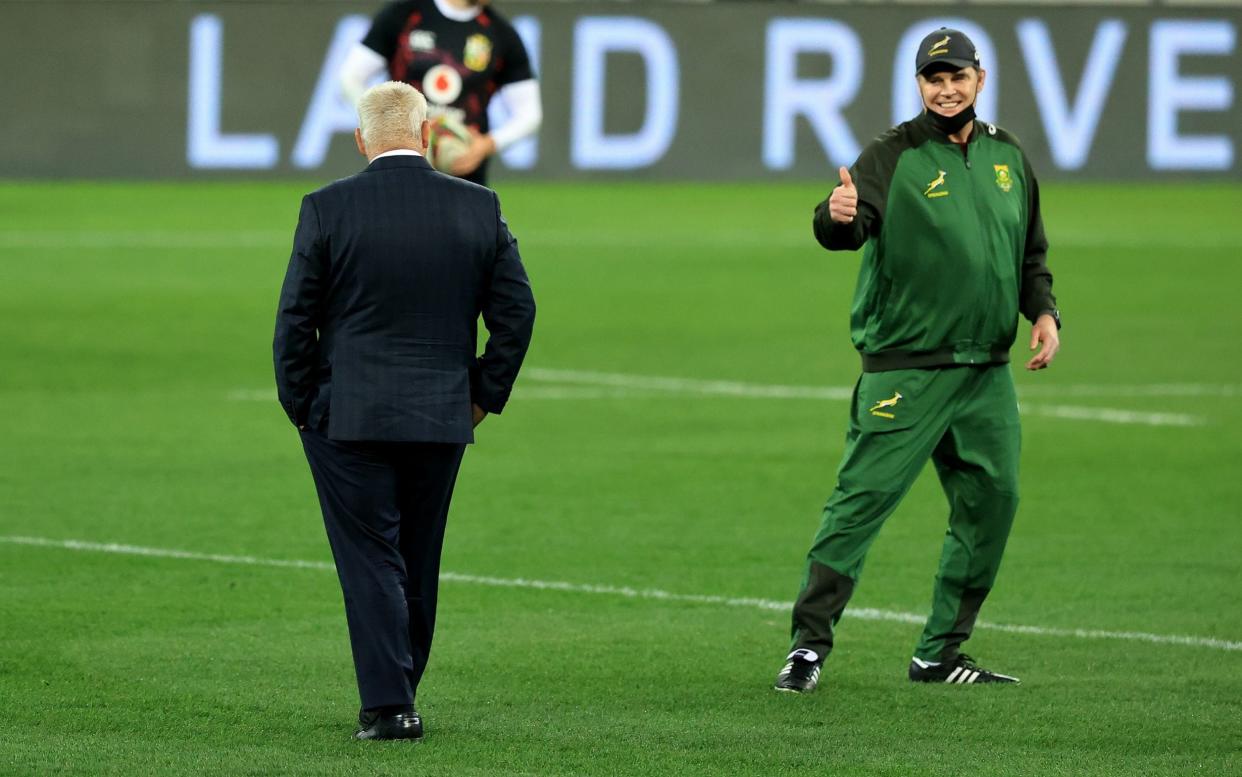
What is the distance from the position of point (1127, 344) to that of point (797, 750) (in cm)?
1186

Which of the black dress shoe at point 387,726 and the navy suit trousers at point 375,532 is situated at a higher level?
the navy suit trousers at point 375,532

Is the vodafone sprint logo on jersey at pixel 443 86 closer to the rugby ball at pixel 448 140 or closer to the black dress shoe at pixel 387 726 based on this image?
the rugby ball at pixel 448 140

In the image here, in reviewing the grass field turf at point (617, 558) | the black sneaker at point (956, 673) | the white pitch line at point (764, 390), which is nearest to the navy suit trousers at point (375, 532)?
the grass field turf at point (617, 558)

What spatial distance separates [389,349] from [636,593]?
2.90 meters

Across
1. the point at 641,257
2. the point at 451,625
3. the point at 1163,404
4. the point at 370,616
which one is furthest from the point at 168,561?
the point at 641,257

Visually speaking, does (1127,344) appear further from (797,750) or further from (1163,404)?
(797,750)

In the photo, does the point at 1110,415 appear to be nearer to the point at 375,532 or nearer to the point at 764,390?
the point at 764,390

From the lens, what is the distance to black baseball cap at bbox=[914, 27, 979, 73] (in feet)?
24.6

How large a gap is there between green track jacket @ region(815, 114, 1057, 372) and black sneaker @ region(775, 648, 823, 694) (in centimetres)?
95

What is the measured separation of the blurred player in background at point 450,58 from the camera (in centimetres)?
1310

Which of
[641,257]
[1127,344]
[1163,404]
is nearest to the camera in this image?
[1163,404]

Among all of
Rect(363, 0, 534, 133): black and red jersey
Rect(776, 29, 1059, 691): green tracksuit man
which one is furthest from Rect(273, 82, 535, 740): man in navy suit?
Rect(363, 0, 534, 133): black and red jersey

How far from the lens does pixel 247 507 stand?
11109 mm

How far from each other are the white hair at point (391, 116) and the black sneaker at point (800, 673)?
6.90 ft
